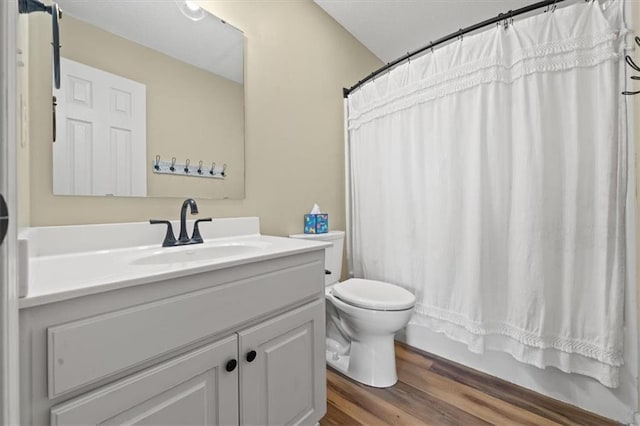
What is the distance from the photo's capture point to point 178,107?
130 cm

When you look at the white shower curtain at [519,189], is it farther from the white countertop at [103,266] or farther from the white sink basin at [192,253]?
the white sink basin at [192,253]

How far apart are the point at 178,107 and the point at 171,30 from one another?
0.35m

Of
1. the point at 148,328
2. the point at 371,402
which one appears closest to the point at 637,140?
the point at 371,402

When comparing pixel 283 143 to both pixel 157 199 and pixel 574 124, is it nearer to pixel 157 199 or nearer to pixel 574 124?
pixel 157 199

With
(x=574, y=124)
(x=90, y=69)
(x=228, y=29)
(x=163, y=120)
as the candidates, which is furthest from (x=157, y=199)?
(x=574, y=124)

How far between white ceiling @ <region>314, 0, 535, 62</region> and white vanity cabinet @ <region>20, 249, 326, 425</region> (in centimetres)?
188

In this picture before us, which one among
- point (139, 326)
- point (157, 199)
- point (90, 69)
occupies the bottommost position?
point (139, 326)

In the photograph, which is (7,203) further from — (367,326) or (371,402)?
(371,402)

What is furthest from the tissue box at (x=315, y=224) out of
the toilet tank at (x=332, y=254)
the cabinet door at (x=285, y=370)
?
the cabinet door at (x=285, y=370)

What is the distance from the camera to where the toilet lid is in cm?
140

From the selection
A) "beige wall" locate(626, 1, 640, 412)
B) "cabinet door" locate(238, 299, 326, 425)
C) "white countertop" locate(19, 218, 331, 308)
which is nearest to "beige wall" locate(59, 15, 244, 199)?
"white countertop" locate(19, 218, 331, 308)

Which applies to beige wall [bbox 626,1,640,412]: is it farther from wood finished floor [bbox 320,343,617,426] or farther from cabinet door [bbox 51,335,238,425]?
cabinet door [bbox 51,335,238,425]

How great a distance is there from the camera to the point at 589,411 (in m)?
1.28

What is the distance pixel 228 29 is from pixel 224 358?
1.55m
